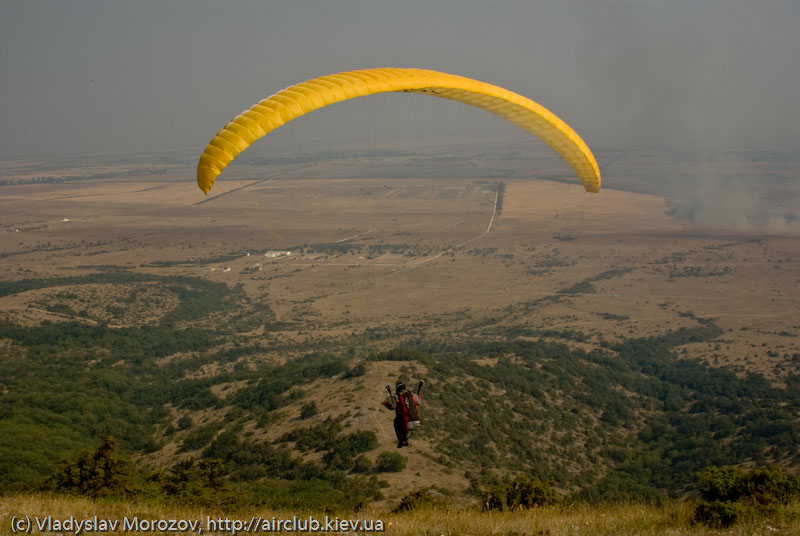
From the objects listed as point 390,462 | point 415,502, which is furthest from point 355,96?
point 390,462

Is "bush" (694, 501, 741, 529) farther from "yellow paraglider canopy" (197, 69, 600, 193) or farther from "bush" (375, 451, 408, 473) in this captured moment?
"bush" (375, 451, 408, 473)

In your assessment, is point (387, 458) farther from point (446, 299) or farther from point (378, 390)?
point (446, 299)

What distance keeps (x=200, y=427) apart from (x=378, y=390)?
35.7 feet

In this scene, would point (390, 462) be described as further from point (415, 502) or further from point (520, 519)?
point (520, 519)

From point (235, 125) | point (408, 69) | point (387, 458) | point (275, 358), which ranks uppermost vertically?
point (408, 69)

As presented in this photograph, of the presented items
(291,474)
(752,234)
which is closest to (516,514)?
(291,474)

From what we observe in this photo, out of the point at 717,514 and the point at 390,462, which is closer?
the point at 717,514

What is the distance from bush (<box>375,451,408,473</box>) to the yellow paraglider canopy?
45.8 feet

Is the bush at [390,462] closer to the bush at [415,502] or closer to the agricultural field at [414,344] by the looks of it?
the agricultural field at [414,344]

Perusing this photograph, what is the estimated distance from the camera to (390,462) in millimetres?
25016

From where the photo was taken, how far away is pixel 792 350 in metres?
56.4

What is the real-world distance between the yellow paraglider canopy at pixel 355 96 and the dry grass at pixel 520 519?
6325 millimetres

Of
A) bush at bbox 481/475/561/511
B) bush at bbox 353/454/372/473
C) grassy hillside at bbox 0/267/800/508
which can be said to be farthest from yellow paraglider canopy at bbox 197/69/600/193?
bush at bbox 353/454/372/473

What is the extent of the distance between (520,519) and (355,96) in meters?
9.37
